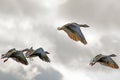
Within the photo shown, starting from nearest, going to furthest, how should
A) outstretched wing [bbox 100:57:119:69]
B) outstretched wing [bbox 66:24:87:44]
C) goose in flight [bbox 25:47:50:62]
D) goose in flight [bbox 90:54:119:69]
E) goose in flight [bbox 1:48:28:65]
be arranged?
outstretched wing [bbox 66:24:87:44]
outstretched wing [bbox 100:57:119:69]
goose in flight [bbox 90:54:119:69]
goose in flight [bbox 1:48:28:65]
goose in flight [bbox 25:47:50:62]

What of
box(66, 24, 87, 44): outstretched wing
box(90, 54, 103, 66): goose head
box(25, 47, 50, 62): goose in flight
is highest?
box(25, 47, 50, 62): goose in flight

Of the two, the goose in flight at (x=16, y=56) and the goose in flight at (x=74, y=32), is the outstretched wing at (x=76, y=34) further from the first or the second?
the goose in flight at (x=16, y=56)

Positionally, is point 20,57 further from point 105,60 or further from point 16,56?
point 105,60

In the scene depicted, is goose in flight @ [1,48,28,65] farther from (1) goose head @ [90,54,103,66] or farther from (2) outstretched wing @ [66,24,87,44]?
(1) goose head @ [90,54,103,66]

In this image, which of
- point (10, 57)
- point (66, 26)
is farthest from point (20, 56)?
point (66, 26)

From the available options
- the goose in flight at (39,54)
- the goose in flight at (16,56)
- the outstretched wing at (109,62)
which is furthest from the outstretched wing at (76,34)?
the goose in flight at (39,54)

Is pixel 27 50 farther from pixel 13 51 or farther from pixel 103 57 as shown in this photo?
pixel 103 57

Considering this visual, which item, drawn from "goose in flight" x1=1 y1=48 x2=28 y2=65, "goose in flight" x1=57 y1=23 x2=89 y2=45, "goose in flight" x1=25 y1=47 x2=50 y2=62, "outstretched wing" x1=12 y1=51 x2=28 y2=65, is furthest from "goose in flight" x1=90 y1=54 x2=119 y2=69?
"goose in flight" x1=1 y1=48 x2=28 y2=65

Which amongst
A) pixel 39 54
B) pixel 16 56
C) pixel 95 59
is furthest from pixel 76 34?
pixel 16 56

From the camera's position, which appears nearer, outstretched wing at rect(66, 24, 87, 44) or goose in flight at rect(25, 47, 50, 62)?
outstretched wing at rect(66, 24, 87, 44)

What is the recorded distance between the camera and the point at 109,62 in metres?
19.3

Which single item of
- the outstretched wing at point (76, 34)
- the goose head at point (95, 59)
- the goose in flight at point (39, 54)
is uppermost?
the goose in flight at point (39, 54)

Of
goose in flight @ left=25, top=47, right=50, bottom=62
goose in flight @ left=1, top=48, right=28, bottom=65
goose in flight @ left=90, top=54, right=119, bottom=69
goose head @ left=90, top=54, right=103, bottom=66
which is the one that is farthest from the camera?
goose in flight @ left=25, top=47, right=50, bottom=62

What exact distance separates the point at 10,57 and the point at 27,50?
2.86m
